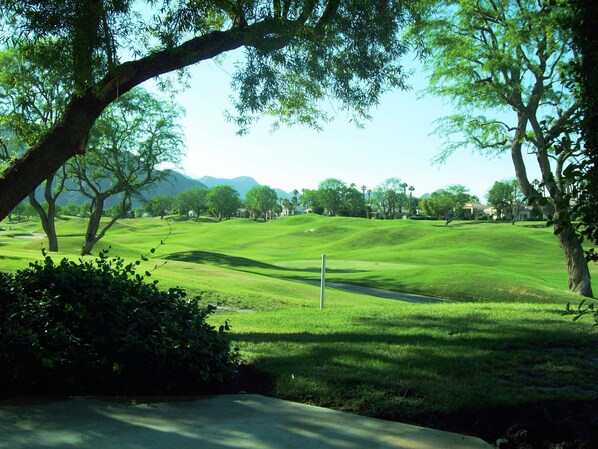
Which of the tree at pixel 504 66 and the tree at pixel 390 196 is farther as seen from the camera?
the tree at pixel 390 196

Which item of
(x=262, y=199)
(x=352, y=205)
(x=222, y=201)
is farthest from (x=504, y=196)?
(x=222, y=201)

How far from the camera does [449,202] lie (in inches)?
4149

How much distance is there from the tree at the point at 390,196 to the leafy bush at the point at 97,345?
139 m

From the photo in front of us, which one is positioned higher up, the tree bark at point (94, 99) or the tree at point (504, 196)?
the tree at point (504, 196)

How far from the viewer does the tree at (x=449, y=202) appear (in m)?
105

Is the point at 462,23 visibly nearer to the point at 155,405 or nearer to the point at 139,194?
the point at 155,405

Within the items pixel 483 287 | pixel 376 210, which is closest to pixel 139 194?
pixel 483 287

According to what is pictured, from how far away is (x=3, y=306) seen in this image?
569 cm

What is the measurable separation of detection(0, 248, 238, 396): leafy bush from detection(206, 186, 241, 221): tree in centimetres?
12705

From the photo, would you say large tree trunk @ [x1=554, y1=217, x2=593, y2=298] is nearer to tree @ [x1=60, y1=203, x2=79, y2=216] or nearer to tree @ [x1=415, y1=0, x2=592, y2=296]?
tree @ [x1=415, y1=0, x2=592, y2=296]

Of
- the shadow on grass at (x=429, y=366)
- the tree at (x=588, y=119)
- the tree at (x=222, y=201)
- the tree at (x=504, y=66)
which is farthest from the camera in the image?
the tree at (x=222, y=201)

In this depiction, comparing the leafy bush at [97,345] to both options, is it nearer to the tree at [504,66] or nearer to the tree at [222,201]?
the tree at [504,66]

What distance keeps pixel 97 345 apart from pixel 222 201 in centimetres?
12829

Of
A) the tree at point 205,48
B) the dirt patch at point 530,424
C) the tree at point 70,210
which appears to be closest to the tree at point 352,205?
the tree at point 70,210
